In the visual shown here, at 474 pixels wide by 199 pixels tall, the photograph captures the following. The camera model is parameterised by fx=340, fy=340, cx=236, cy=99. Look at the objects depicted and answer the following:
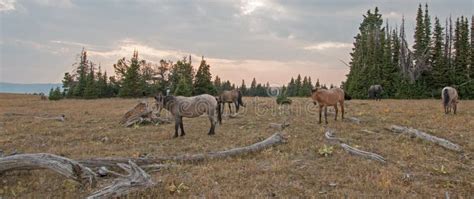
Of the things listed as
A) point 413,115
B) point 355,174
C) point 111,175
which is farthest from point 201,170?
point 413,115

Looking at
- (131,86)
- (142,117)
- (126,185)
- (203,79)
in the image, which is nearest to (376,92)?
(203,79)

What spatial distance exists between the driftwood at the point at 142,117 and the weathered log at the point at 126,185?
387 inches

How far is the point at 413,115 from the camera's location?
1841 centimetres

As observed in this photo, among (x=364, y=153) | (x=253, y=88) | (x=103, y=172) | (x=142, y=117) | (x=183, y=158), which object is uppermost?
(x=253, y=88)

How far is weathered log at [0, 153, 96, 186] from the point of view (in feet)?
22.3

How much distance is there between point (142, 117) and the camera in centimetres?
1692

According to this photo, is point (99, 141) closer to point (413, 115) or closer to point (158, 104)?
point (158, 104)

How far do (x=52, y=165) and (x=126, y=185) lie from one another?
1.81 meters

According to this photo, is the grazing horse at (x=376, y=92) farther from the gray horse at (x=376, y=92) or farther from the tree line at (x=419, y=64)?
the tree line at (x=419, y=64)

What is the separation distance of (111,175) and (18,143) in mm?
7008

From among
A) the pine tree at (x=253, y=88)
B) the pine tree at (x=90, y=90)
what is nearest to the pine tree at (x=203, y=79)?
the pine tree at (x=90, y=90)

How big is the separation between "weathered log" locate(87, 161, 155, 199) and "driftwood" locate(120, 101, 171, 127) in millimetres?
9833

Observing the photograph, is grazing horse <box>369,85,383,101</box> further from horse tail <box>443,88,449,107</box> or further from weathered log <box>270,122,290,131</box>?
weathered log <box>270,122,290,131</box>

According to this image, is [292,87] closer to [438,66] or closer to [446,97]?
[438,66]
